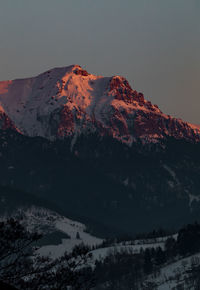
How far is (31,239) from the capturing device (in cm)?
9125

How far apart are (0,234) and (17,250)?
8.47 feet

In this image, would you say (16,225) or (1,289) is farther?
(16,225)

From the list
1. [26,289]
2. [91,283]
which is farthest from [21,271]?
[91,283]

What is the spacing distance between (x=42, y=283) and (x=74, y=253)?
5.37 m

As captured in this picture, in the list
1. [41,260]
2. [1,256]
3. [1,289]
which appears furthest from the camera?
[41,260]

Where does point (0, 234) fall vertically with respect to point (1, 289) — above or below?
above

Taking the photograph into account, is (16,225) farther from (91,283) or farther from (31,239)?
(91,283)

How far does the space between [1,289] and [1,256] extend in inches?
359

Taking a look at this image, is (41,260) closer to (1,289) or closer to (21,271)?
(21,271)

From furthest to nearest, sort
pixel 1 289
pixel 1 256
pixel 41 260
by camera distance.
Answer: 1. pixel 41 260
2. pixel 1 256
3. pixel 1 289

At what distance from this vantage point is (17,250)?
89625mm

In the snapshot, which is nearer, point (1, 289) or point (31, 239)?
point (1, 289)

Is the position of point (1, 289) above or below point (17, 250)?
below

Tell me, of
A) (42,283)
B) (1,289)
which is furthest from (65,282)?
(1,289)
